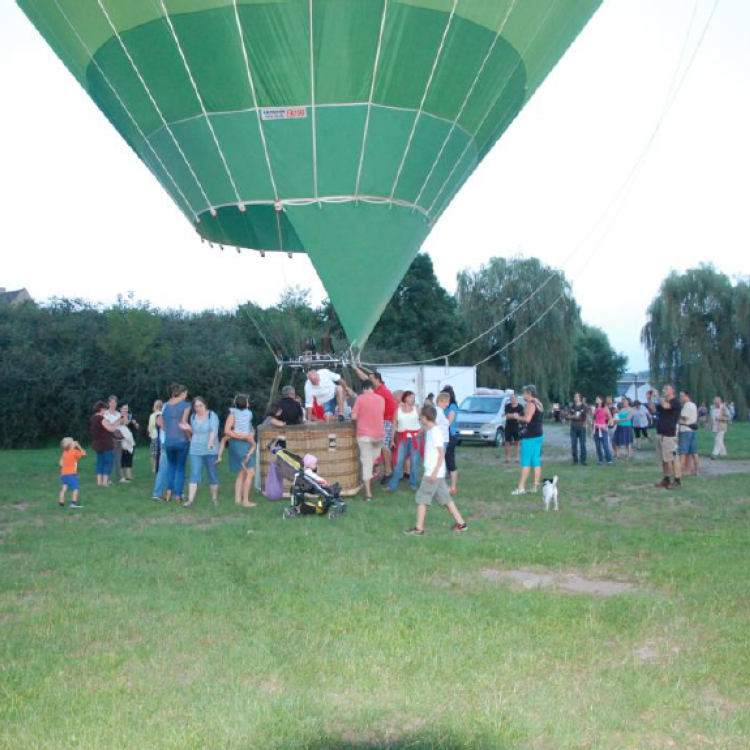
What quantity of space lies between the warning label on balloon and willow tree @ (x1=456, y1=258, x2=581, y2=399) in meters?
30.7

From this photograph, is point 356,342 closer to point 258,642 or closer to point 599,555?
point 599,555

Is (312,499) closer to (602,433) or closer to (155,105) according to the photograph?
(155,105)

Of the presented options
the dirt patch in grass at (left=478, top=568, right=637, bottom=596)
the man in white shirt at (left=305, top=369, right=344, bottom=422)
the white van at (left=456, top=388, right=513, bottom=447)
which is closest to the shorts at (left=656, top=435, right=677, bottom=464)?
the man in white shirt at (left=305, top=369, right=344, bottom=422)

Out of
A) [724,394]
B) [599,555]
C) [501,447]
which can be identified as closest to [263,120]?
[599,555]

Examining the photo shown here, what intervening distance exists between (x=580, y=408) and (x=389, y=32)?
859 centimetres

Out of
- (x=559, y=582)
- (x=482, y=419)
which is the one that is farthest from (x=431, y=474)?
(x=482, y=419)

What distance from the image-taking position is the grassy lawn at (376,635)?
3613 mm

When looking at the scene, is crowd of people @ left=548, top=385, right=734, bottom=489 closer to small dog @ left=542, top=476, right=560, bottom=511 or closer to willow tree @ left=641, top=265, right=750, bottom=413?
small dog @ left=542, top=476, right=560, bottom=511

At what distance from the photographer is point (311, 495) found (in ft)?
31.0

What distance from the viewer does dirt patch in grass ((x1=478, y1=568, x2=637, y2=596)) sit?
595 centimetres

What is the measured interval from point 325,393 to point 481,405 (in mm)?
12130

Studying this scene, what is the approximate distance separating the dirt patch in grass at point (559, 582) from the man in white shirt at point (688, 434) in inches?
293

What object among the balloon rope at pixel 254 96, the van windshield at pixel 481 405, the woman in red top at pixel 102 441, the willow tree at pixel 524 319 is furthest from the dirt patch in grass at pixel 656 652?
the willow tree at pixel 524 319

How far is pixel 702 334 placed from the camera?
124ft
